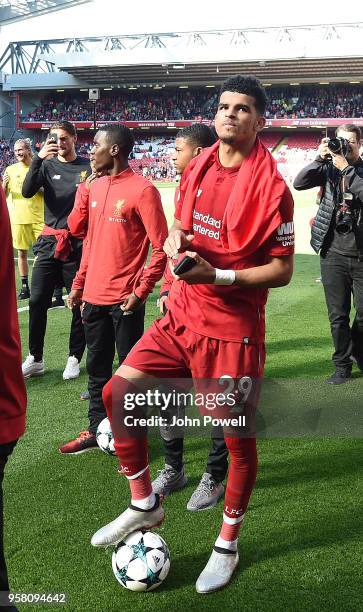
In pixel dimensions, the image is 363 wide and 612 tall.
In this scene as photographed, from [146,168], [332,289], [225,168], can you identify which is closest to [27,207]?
[332,289]

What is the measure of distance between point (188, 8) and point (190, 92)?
6.08 meters

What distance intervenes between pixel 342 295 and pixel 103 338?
2.50 m

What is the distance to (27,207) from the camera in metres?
10.5

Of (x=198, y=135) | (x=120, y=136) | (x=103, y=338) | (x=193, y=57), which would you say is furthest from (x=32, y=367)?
(x=193, y=57)

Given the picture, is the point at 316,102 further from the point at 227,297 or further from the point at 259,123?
the point at 227,297

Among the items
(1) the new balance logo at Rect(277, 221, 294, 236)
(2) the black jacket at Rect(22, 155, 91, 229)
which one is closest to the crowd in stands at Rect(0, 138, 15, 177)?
(2) the black jacket at Rect(22, 155, 91, 229)

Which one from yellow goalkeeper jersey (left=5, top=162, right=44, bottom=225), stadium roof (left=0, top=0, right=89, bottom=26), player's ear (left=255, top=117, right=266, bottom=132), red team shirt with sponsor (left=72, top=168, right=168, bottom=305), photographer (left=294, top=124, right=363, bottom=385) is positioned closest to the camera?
player's ear (left=255, top=117, right=266, bottom=132)

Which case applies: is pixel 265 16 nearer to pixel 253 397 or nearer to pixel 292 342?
pixel 292 342

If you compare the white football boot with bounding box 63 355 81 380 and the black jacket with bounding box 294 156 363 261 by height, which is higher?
the black jacket with bounding box 294 156 363 261

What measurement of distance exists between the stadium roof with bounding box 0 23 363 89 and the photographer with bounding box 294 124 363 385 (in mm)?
45305

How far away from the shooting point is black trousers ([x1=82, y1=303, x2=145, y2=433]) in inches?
177

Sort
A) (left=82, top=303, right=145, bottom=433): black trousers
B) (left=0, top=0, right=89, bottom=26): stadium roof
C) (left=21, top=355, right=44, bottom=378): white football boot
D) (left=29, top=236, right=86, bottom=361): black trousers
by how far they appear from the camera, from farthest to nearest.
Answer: (left=0, top=0, right=89, bottom=26): stadium roof, (left=21, top=355, right=44, bottom=378): white football boot, (left=29, top=236, right=86, bottom=361): black trousers, (left=82, top=303, right=145, bottom=433): black trousers

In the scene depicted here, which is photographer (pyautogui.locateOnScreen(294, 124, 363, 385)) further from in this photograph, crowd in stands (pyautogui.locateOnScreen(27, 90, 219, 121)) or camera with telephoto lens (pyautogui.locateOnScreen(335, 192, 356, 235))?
crowd in stands (pyautogui.locateOnScreen(27, 90, 219, 121))

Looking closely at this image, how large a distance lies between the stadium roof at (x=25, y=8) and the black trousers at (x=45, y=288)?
56612 millimetres
